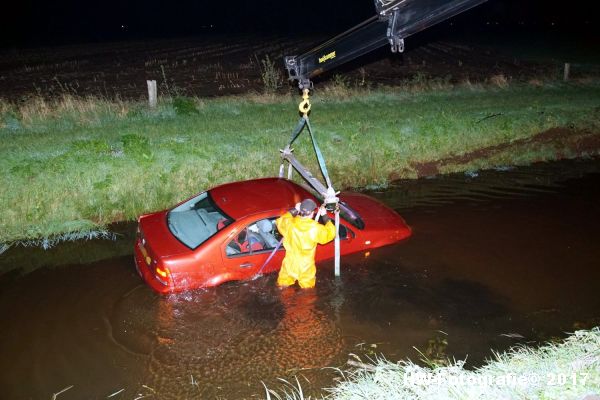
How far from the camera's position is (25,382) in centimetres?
536

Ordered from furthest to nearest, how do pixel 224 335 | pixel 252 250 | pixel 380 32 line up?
pixel 252 250, pixel 224 335, pixel 380 32

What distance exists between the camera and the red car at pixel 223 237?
21.2ft

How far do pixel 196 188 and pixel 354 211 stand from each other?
384 cm

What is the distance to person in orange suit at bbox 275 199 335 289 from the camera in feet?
20.9

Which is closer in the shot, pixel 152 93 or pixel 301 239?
pixel 301 239

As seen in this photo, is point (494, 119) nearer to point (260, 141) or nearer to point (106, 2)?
point (260, 141)

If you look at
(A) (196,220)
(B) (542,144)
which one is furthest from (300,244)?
(B) (542,144)

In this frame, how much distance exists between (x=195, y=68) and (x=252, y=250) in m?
18.2

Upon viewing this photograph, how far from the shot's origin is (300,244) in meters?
6.44

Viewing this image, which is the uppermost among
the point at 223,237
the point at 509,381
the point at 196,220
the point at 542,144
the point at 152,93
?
the point at 152,93

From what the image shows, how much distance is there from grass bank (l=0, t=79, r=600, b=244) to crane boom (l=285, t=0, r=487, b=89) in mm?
4496

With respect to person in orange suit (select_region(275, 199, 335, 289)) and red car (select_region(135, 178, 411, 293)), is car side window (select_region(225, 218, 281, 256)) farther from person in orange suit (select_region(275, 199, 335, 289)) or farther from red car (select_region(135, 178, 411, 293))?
person in orange suit (select_region(275, 199, 335, 289))

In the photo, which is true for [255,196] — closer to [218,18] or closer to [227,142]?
[227,142]

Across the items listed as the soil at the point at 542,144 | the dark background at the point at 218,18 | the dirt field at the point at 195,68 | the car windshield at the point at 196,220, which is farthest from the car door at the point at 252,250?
the dark background at the point at 218,18
